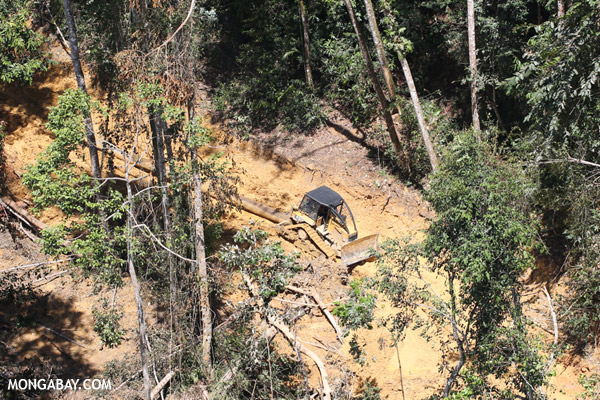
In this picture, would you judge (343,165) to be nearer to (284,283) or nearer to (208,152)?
(208,152)

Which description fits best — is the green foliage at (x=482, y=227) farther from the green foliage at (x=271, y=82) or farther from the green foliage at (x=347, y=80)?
the green foliage at (x=271, y=82)

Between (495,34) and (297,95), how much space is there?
719cm

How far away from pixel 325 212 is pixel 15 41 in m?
10.4

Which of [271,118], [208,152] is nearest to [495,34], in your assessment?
[271,118]

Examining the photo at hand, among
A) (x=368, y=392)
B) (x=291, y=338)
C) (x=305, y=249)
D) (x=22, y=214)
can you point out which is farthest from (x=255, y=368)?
(x=22, y=214)

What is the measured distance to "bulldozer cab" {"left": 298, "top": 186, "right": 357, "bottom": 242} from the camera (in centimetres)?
1692

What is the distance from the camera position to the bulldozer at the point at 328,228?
1675 cm

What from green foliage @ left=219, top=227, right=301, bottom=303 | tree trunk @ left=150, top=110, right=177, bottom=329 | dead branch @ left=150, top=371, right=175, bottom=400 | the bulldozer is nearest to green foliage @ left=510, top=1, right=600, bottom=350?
the bulldozer

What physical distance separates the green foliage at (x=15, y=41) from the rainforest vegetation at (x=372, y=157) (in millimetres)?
76

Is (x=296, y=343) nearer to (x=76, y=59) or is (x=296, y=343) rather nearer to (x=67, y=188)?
(x=67, y=188)

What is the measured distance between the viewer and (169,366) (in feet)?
44.9

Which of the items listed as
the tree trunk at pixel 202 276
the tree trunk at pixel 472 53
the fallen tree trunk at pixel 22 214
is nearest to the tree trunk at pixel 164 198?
the tree trunk at pixel 202 276

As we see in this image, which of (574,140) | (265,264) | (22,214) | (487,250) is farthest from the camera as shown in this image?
(22,214)

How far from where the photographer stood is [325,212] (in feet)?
56.1
